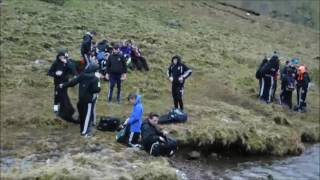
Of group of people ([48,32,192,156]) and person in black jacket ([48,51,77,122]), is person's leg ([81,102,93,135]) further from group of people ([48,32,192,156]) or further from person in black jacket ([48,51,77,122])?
person in black jacket ([48,51,77,122])

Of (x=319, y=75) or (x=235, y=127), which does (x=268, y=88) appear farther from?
(x=319, y=75)

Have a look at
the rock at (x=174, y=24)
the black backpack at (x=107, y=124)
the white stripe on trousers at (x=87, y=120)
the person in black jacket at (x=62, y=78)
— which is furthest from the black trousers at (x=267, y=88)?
the rock at (x=174, y=24)

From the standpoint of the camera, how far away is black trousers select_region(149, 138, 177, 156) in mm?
19812

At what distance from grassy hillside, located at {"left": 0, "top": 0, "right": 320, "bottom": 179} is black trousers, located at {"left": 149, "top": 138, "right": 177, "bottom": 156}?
741 millimetres

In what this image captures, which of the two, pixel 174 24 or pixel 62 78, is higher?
pixel 174 24

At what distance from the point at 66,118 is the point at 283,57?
29906 millimetres

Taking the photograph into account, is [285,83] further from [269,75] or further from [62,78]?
[62,78]

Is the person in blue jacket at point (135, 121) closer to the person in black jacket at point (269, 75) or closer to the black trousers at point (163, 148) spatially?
the black trousers at point (163, 148)

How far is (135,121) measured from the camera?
20078 mm

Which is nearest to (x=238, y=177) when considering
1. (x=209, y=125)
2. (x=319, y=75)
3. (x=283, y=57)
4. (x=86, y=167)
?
(x=209, y=125)

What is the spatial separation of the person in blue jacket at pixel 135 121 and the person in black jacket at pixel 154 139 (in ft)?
0.84

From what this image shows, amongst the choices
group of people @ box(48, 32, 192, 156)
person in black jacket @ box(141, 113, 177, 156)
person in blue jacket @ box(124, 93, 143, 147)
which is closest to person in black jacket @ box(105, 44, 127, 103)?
group of people @ box(48, 32, 192, 156)

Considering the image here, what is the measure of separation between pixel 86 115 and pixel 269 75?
13.1 m

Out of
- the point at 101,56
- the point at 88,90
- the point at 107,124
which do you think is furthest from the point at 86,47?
the point at 88,90
